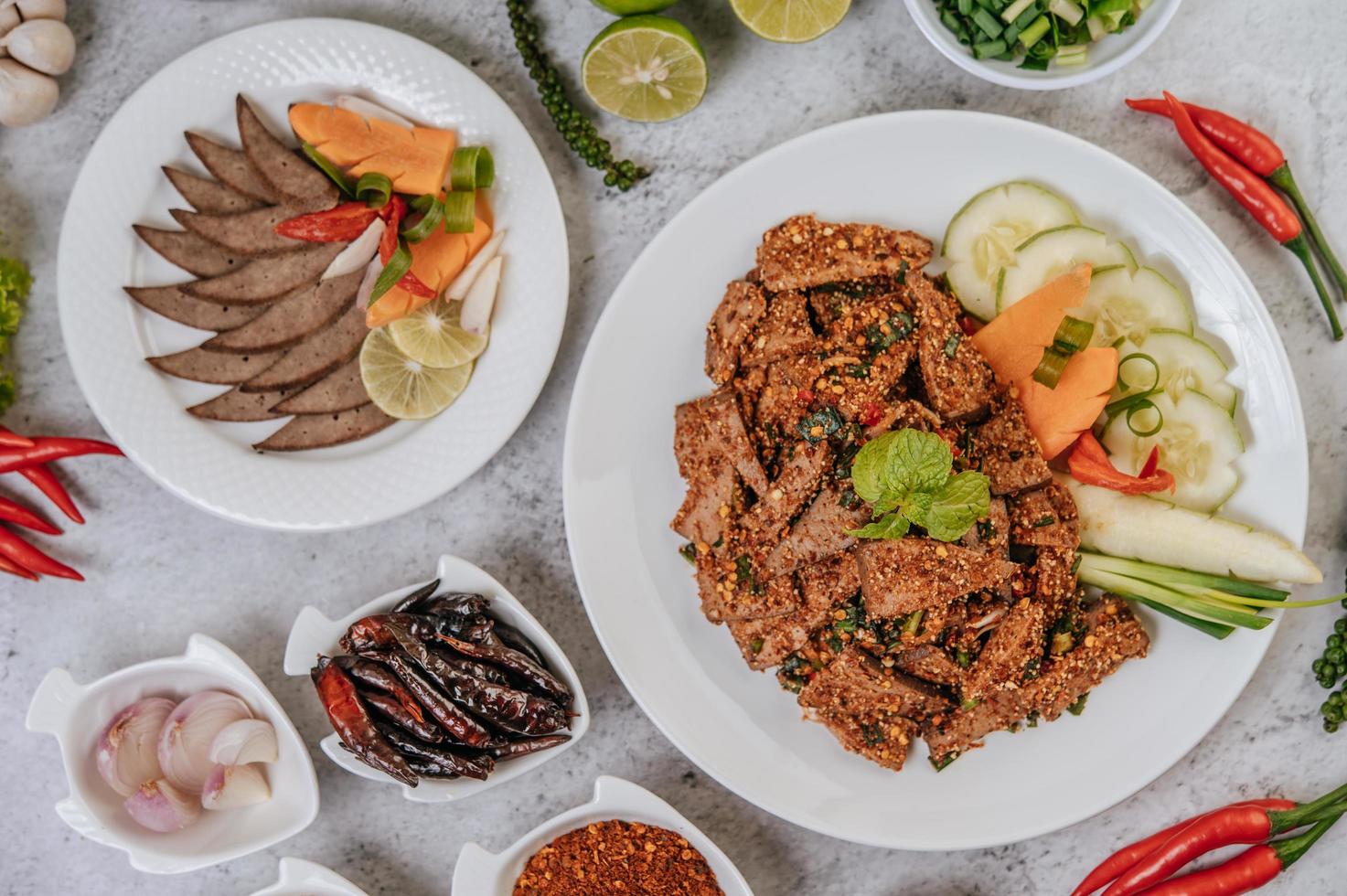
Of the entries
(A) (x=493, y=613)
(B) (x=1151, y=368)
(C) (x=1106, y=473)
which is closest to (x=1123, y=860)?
(C) (x=1106, y=473)

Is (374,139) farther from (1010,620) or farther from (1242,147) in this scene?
(1242,147)

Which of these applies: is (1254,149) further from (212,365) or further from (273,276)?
(212,365)

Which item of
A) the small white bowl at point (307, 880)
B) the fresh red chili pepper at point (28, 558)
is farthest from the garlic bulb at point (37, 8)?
the small white bowl at point (307, 880)

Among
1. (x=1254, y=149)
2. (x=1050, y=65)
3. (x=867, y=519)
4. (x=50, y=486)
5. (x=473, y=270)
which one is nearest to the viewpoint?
(x=867, y=519)

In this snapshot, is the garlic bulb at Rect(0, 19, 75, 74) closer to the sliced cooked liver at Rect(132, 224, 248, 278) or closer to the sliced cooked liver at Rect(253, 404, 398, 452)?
the sliced cooked liver at Rect(132, 224, 248, 278)

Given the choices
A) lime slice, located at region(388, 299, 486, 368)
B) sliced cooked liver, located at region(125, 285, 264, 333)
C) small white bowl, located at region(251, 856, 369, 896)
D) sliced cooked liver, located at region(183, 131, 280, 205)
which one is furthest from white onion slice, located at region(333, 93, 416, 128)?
small white bowl, located at region(251, 856, 369, 896)

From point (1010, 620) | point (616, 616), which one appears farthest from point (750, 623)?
point (1010, 620)

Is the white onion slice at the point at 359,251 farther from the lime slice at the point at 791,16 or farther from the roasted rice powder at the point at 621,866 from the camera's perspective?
the roasted rice powder at the point at 621,866
